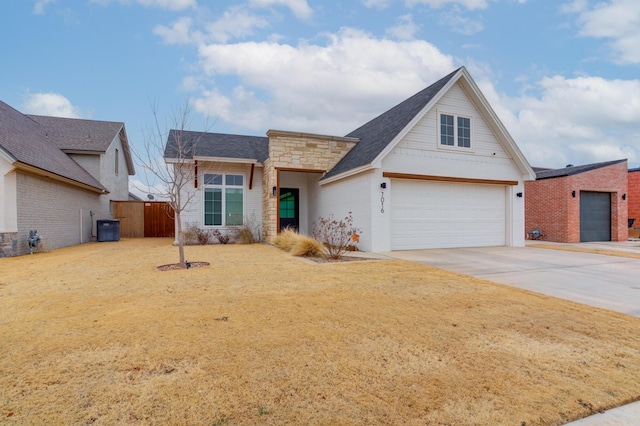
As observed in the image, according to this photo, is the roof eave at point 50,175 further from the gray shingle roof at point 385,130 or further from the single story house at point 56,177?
the gray shingle roof at point 385,130

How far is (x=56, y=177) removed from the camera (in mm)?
12078

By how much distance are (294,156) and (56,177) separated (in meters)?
8.92

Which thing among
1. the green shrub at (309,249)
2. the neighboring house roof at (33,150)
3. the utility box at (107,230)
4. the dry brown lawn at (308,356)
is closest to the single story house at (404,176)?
the green shrub at (309,249)

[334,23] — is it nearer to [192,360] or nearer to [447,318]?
[447,318]

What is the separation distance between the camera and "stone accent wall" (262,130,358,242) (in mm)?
13172

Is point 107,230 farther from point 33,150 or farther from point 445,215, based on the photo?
point 445,215

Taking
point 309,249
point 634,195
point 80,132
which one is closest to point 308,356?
point 309,249

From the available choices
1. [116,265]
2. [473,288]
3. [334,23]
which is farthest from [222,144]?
[473,288]

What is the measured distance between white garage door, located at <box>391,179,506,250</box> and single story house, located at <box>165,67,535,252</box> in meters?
0.04

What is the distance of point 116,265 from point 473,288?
801cm

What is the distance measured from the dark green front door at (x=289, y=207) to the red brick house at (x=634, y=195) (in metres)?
18.6

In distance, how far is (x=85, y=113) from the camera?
20891mm

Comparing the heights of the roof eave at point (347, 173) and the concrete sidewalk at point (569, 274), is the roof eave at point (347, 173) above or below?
above

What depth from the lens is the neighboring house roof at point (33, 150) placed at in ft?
35.2
